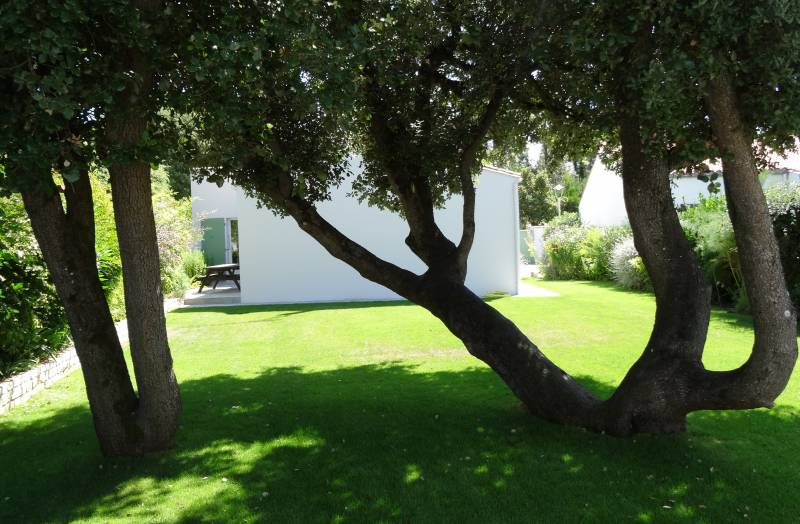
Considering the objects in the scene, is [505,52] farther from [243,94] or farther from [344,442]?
[344,442]

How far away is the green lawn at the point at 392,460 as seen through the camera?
425 centimetres

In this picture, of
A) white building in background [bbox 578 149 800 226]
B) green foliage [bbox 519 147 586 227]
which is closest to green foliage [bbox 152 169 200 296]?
white building in background [bbox 578 149 800 226]

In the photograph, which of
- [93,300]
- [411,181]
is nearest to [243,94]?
[93,300]

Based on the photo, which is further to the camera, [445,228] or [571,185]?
[571,185]

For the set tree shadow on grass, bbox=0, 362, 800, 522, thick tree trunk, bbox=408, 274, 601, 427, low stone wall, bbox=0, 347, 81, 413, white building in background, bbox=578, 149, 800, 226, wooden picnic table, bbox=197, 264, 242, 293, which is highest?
white building in background, bbox=578, 149, 800, 226

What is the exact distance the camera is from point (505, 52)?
637 cm

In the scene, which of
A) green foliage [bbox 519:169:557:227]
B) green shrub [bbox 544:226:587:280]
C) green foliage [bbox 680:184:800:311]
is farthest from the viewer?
green foliage [bbox 519:169:557:227]

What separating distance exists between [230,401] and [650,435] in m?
4.62

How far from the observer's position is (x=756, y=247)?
4242 mm

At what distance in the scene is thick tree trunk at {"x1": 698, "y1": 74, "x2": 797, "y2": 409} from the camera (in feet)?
13.8

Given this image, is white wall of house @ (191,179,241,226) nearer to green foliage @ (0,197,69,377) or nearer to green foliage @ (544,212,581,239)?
green foliage @ (544,212,581,239)

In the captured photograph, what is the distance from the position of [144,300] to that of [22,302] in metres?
4.81

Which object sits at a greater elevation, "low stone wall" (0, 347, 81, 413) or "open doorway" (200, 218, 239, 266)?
"open doorway" (200, 218, 239, 266)

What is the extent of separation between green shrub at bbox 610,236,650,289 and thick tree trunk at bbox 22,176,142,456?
15.8 metres
